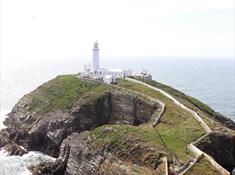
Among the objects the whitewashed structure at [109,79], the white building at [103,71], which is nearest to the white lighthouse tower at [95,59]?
the white building at [103,71]

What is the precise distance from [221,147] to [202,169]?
11.2m

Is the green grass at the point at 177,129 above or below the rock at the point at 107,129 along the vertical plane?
above

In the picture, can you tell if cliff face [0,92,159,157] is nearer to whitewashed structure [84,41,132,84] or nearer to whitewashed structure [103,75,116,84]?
whitewashed structure [103,75,116,84]

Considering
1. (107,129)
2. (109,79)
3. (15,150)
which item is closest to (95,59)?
(109,79)

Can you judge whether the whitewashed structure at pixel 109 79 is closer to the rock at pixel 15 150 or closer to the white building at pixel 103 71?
the white building at pixel 103 71

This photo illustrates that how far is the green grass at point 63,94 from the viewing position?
80.9 meters

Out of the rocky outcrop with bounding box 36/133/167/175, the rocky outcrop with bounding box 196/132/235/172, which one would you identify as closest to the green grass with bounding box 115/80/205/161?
the rocky outcrop with bounding box 196/132/235/172

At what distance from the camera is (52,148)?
7394cm

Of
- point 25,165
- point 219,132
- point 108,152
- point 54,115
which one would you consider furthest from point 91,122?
point 219,132

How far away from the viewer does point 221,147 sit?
5412cm

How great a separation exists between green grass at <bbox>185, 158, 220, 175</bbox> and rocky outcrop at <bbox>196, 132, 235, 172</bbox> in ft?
21.6

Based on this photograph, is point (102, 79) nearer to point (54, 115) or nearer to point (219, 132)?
point (54, 115)

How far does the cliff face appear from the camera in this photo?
7338 cm

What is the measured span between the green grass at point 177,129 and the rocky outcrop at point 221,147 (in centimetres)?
146
